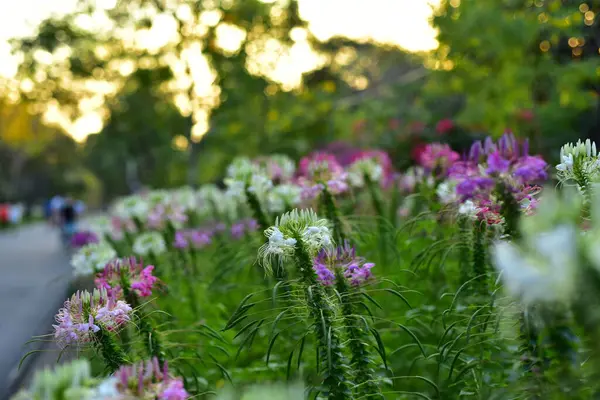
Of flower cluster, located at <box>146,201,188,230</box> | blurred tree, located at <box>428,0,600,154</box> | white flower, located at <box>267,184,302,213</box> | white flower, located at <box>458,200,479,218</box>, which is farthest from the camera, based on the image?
blurred tree, located at <box>428,0,600,154</box>

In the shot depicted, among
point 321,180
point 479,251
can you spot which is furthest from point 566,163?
point 321,180

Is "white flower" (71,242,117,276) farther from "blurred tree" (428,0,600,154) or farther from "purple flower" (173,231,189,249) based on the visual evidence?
"blurred tree" (428,0,600,154)

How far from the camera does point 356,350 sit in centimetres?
245

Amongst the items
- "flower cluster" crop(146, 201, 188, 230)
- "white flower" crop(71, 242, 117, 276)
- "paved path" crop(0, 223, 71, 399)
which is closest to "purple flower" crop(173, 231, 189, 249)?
"flower cluster" crop(146, 201, 188, 230)

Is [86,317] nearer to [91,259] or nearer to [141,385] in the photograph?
[141,385]

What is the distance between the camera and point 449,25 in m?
10.3

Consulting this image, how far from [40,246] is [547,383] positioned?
21.4m

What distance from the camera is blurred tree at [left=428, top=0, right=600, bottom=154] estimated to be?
8703 mm

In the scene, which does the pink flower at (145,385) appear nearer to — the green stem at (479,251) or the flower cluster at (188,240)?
the green stem at (479,251)

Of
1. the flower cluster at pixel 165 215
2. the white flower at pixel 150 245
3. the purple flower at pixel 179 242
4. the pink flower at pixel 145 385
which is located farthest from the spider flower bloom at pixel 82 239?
the pink flower at pixel 145 385

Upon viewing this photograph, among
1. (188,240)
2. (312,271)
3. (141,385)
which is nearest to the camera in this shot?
(141,385)

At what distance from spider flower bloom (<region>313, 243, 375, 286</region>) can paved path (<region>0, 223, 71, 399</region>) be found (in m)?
2.30

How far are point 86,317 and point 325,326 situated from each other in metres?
0.76

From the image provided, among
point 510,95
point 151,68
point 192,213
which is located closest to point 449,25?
point 510,95
